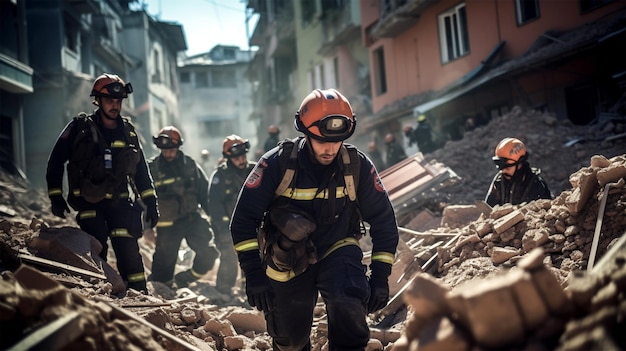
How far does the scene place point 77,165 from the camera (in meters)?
5.32

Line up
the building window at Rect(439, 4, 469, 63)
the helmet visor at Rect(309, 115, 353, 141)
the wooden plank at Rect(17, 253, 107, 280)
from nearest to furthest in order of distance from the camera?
the helmet visor at Rect(309, 115, 353, 141), the wooden plank at Rect(17, 253, 107, 280), the building window at Rect(439, 4, 469, 63)

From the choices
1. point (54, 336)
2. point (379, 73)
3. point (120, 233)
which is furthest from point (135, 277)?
point (379, 73)

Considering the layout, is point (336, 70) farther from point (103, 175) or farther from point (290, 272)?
point (290, 272)

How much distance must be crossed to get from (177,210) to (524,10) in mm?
11851

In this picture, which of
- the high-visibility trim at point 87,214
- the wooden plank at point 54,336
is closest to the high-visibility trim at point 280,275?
the wooden plank at point 54,336

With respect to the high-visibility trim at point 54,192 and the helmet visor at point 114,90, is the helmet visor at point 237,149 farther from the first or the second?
the high-visibility trim at point 54,192

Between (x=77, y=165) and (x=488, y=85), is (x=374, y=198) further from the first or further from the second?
(x=488, y=85)

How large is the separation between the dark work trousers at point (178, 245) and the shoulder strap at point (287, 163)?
4.39 meters

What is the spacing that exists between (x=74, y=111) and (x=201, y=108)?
27065 millimetres

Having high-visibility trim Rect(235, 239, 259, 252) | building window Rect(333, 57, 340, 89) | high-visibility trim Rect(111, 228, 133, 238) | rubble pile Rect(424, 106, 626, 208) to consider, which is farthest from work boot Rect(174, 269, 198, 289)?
building window Rect(333, 57, 340, 89)

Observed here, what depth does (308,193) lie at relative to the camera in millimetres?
3662

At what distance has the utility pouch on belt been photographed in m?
3.52

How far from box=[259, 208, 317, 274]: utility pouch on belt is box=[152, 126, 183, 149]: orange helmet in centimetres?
426

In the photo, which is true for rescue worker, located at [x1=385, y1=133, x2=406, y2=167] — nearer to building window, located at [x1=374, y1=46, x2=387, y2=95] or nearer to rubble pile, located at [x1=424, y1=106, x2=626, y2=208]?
rubble pile, located at [x1=424, y1=106, x2=626, y2=208]
